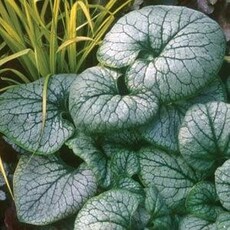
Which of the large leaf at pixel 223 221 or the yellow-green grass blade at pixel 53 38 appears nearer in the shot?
the large leaf at pixel 223 221

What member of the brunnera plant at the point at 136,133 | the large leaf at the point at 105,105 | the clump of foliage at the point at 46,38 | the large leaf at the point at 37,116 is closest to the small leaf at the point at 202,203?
the brunnera plant at the point at 136,133

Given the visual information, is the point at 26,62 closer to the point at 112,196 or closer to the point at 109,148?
the point at 109,148

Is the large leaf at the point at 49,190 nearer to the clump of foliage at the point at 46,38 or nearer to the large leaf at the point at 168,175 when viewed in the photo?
the large leaf at the point at 168,175

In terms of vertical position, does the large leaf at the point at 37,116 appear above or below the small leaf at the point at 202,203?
above

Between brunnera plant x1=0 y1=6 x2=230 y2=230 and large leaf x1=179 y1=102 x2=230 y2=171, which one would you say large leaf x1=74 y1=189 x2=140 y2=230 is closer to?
brunnera plant x1=0 y1=6 x2=230 y2=230

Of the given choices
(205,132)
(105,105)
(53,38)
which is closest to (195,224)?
(205,132)

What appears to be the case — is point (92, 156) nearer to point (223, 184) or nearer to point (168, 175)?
point (168, 175)

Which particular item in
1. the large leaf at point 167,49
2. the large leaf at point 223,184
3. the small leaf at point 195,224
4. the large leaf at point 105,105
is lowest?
the small leaf at point 195,224
